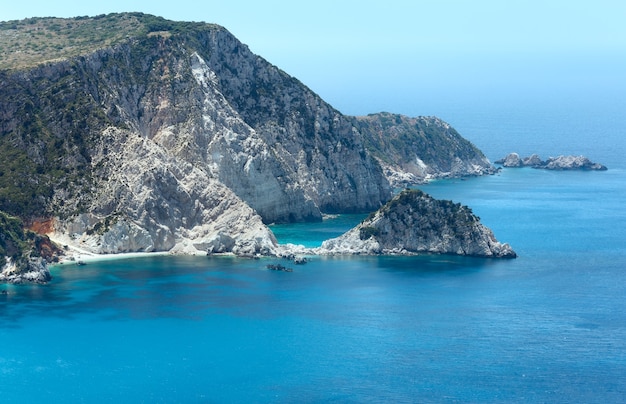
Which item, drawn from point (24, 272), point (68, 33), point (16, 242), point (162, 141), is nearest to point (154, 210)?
point (162, 141)

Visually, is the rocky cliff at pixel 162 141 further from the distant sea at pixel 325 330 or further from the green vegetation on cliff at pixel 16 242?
the green vegetation on cliff at pixel 16 242

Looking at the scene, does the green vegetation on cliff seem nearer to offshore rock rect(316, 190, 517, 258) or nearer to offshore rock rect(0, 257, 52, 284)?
offshore rock rect(0, 257, 52, 284)

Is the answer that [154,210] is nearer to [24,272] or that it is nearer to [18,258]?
[18,258]

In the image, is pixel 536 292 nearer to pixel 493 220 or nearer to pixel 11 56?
pixel 493 220

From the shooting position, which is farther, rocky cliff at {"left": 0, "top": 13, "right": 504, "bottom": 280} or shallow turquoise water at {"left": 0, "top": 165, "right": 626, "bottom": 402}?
rocky cliff at {"left": 0, "top": 13, "right": 504, "bottom": 280}

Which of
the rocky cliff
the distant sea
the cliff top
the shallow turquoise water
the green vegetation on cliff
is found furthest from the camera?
the cliff top

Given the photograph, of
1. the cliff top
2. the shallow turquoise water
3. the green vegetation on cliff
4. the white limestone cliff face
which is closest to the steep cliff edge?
the green vegetation on cliff
